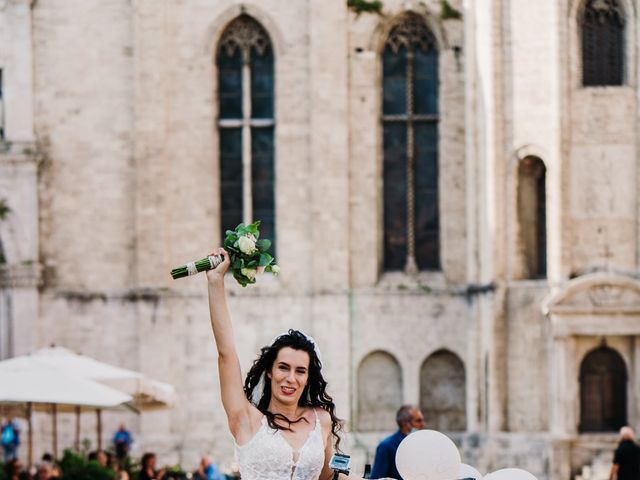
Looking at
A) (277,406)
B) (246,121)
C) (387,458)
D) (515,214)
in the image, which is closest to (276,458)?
(277,406)

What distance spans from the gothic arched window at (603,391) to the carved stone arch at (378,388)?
3788 mm

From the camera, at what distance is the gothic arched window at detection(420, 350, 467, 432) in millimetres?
30844

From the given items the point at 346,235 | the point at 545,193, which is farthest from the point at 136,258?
the point at 545,193

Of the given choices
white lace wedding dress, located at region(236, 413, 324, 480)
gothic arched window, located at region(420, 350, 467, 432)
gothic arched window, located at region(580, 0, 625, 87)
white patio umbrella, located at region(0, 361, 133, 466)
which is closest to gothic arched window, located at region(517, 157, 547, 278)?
gothic arched window, located at region(580, 0, 625, 87)

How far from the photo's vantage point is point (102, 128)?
3092 centimetres

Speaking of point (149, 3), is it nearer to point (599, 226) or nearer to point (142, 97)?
point (142, 97)

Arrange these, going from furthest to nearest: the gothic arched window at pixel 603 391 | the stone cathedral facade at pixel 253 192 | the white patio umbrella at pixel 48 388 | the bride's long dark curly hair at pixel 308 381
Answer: the stone cathedral facade at pixel 253 192 < the gothic arched window at pixel 603 391 < the white patio umbrella at pixel 48 388 < the bride's long dark curly hair at pixel 308 381

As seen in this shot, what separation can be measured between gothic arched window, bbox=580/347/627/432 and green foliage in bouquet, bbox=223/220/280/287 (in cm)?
2157

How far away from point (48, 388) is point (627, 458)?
7079mm

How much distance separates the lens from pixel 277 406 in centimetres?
712

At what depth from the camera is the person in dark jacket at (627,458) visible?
67.6 ft

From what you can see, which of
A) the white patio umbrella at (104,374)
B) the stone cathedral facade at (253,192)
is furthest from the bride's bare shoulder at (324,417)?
the stone cathedral facade at (253,192)

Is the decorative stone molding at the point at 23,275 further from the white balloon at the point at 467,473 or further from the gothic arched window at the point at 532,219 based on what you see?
the white balloon at the point at 467,473

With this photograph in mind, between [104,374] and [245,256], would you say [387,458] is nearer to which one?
[245,256]
